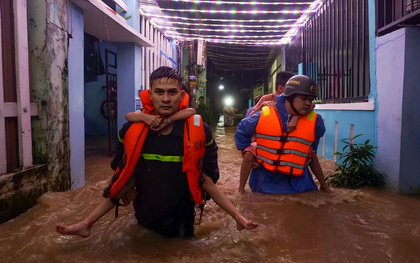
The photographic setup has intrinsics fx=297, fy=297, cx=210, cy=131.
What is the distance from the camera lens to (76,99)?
4.25 meters

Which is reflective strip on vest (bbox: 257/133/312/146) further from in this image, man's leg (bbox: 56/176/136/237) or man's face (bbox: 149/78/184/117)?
man's leg (bbox: 56/176/136/237)

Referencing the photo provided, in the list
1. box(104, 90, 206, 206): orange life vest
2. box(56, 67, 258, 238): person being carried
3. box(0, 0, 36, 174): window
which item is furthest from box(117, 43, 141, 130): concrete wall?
box(104, 90, 206, 206): orange life vest

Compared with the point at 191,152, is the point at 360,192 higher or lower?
lower

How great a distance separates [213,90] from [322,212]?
2494 cm

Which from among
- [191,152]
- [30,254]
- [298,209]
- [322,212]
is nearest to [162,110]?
[191,152]

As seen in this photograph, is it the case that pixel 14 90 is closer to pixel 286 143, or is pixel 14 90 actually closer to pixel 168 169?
pixel 168 169

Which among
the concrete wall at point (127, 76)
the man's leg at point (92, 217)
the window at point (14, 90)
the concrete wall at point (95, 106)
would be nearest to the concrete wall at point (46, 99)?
the window at point (14, 90)

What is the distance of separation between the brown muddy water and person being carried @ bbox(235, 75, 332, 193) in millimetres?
169

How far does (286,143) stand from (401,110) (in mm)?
1711

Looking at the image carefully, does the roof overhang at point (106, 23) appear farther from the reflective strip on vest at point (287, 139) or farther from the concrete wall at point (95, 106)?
the concrete wall at point (95, 106)

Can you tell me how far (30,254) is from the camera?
2.22 meters

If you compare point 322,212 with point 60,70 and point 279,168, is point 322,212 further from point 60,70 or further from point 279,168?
point 60,70

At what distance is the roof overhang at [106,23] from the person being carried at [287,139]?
296 cm

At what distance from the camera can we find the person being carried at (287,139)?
3.09 m
